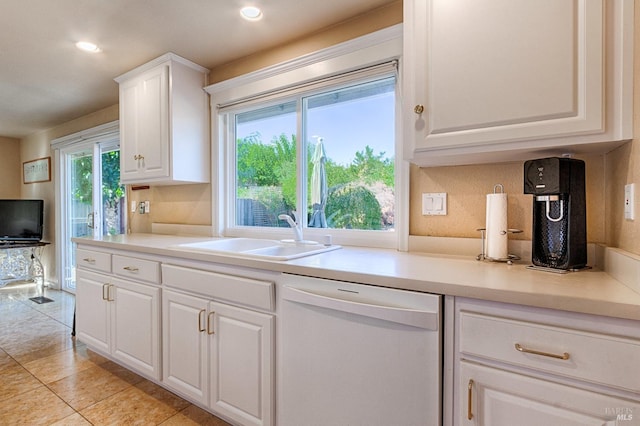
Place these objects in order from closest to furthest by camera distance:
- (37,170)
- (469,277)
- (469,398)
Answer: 1. (469,398)
2. (469,277)
3. (37,170)

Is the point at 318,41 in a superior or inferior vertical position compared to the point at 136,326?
superior

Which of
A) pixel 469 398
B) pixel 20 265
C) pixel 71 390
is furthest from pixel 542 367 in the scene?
pixel 20 265

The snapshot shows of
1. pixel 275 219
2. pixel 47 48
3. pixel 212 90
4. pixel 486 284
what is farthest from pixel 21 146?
pixel 486 284

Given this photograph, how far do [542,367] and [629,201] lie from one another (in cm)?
60

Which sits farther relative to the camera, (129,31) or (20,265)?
(20,265)

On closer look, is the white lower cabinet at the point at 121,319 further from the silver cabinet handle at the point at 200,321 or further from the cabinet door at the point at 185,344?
the silver cabinet handle at the point at 200,321

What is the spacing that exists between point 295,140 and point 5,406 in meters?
2.32

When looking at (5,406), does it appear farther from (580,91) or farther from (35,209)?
(35,209)

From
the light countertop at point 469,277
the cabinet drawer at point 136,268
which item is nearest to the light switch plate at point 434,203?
the light countertop at point 469,277

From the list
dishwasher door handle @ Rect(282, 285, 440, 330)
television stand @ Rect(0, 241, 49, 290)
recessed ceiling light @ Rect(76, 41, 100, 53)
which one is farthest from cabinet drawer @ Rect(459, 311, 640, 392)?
television stand @ Rect(0, 241, 49, 290)

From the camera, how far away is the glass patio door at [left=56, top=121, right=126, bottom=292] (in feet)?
12.3

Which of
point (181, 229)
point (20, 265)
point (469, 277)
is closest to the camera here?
point (469, 277)

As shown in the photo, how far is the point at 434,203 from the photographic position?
170 centimetres

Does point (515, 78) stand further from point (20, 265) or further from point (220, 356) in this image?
point (20, 265)
